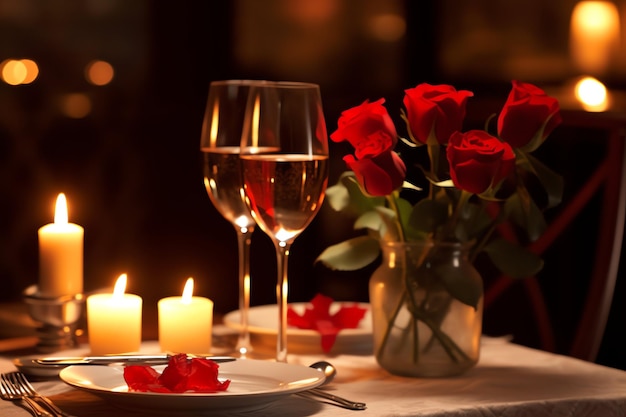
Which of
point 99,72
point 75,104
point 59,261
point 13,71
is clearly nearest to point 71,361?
point 59,261

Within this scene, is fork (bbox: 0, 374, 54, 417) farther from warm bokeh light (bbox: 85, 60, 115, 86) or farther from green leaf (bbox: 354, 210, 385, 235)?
warm bokeh light (bbox: 85, 60, 115, 86)

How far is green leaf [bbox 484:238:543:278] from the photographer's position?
3.64 feet

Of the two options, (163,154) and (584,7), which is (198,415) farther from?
(584,7)

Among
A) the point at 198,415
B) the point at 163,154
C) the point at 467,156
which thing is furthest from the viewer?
the point at 163,154

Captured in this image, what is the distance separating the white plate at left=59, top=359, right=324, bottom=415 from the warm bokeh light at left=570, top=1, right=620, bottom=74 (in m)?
3.75

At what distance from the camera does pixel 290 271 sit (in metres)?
3.44

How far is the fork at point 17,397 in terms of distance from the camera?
2.80ft

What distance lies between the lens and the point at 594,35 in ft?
14.7

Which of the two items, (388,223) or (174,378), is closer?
(174,378)

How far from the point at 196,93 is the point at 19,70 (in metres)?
0.67

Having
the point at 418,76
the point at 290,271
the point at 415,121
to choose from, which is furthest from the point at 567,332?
the point at 415,121

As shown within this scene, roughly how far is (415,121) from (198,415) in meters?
0.38

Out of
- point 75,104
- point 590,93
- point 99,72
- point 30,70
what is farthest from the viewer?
point 590,93

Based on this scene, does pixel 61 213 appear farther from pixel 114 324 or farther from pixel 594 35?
pixel 594 35
